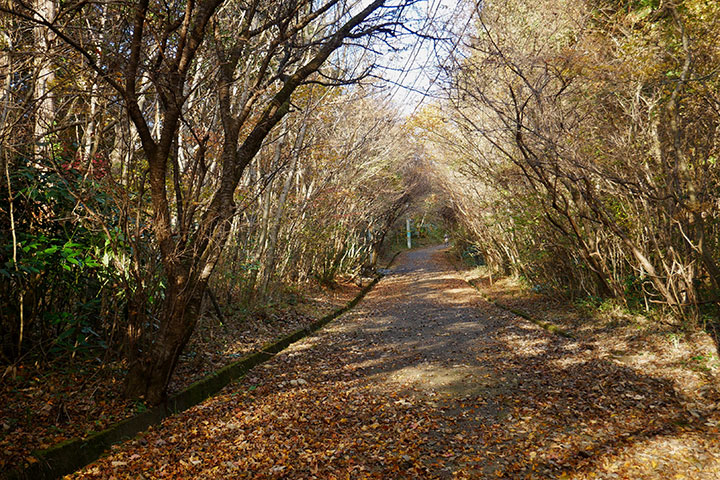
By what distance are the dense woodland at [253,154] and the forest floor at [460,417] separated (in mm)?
835

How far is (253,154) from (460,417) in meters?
3.36

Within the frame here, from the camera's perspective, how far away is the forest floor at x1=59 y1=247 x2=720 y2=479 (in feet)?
11.1

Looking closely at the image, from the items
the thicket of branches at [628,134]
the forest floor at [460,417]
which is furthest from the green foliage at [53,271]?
the thicket of branches at [628,134]

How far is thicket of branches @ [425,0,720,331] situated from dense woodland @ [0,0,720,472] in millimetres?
43

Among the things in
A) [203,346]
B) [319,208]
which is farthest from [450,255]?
[203,346]

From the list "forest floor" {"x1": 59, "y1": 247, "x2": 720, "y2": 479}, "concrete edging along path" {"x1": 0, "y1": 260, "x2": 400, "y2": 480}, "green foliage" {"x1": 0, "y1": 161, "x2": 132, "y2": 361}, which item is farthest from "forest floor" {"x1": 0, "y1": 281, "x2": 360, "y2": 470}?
"forest floor" {"x1": 59, "y1": 247, "x2": 720, "y2": 479}

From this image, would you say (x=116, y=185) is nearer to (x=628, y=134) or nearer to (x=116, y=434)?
(x=116, y=434)

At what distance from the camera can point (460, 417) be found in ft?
14.2

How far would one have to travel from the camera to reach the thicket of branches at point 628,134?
20.6 ft

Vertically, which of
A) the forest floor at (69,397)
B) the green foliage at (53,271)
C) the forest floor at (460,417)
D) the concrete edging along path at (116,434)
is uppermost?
the green foliage at (53,271)

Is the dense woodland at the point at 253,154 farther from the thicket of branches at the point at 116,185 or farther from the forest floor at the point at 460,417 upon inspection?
the forest floor at the point at 460,417

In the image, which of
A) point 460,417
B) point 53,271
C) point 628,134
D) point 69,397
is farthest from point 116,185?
point 628,134

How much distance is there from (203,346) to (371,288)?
1300 centimetres

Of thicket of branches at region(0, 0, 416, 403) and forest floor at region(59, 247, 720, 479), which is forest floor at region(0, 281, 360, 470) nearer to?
thicket of branches at region(0, 0, 416, 403)
